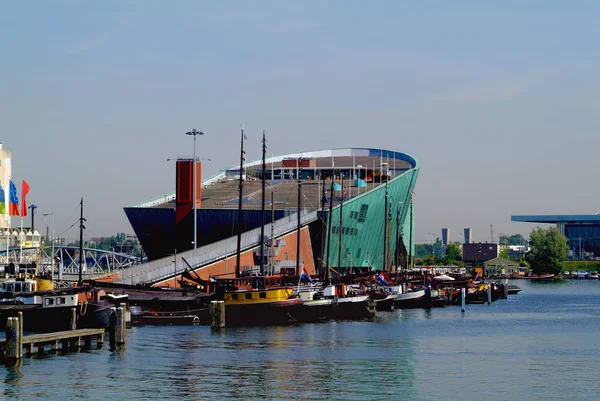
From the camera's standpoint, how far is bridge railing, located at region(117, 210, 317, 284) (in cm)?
9731

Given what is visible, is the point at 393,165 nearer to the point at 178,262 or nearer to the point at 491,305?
the point at 491,305

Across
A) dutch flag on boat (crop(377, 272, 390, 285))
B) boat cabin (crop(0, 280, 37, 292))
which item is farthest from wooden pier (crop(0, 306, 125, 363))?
dutch flag on boat (crop(377, 272, 390, 285))

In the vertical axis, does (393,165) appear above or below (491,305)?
above

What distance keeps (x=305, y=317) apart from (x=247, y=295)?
5.87 m

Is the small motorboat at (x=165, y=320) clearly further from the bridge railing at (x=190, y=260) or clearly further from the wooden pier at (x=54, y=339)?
the bridge railing at (x=190, y=260)

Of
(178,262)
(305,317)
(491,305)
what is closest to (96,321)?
(305,317)

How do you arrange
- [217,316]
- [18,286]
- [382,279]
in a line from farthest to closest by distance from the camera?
[382,279] < [217,316] < [18,286]

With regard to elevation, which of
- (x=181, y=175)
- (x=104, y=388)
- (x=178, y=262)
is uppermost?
(x=181, y=175)

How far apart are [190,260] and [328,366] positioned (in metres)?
46.8

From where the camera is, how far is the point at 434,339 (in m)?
75.2

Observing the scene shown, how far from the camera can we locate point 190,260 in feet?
338

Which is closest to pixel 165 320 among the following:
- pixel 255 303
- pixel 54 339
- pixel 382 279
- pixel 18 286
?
pixel 255 303

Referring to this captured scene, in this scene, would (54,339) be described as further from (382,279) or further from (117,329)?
(382,279)

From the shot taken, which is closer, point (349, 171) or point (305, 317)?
point (305, 317)
